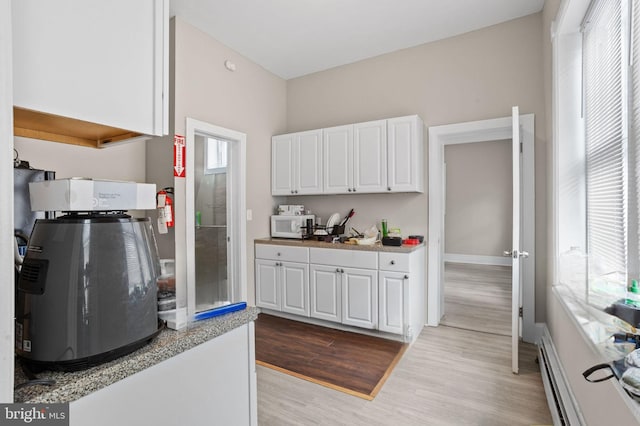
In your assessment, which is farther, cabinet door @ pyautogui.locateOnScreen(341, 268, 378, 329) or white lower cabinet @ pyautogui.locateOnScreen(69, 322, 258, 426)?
cabinet door @ pyautogui.locateOnScreen(341, 268, 378, 329)

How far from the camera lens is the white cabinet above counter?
3.26m

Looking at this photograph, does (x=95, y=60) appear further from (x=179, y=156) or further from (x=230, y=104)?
(x=230, y=104)

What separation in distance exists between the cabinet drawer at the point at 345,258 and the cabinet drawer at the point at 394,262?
73mm

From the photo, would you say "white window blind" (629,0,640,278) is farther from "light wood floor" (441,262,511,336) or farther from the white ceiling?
"light wood floor" (441,262,511,336)

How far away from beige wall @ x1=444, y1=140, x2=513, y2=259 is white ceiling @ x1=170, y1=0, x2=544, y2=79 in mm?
4397

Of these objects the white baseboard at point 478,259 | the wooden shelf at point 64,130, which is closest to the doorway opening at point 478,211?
the white baseboard at point 478,259

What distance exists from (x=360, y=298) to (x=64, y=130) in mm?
2774

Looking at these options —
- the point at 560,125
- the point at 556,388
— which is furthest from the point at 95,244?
the point at 560,125

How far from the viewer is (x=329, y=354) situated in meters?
2.82

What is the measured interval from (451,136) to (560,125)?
1218 millimetres

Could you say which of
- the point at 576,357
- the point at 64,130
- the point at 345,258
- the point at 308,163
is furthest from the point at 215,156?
the point at 576,357

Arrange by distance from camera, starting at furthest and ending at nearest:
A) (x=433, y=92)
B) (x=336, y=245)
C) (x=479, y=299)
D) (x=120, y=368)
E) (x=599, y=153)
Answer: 1. (x=479, y=299)
2. (x=433, y=92)
3. (x=336, y=245)
4. (x=599, y=153)
5. (x=120, y=368)

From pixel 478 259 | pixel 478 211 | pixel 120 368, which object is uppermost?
pixel 478 211

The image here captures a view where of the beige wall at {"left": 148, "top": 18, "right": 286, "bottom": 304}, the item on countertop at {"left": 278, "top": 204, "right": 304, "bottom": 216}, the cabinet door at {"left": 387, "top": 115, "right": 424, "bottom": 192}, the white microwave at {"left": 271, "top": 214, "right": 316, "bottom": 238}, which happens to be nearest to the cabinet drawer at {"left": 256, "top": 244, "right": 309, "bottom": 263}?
the beige wall at {"left": 148, "top": 18, "right": 286, "bottom": 304}
